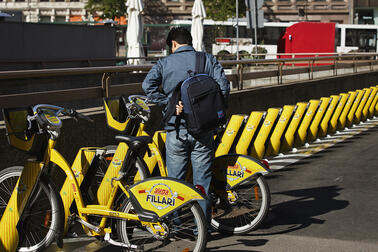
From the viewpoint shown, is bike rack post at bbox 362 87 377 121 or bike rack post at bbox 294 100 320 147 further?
bike rack post at bbox 362 87 377 121

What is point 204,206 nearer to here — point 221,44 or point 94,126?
point 94,126

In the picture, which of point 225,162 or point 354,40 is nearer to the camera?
point 225,162

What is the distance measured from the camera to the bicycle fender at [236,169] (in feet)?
19.7

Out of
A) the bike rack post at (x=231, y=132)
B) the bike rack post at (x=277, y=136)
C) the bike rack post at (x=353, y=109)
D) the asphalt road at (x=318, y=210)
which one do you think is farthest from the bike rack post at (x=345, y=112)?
the bike rack post at (x=231, y=132)

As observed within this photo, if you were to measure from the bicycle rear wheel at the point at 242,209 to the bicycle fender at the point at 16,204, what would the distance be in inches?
66.4

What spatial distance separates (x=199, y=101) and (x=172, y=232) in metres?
Answer: 0.97

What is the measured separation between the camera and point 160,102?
5543mm

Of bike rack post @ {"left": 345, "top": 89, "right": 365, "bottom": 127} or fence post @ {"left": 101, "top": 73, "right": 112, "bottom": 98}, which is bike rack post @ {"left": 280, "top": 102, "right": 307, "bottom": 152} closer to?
bike rack post @ {"left": 345, "top": 89, "right": 365, "bottom": 127}

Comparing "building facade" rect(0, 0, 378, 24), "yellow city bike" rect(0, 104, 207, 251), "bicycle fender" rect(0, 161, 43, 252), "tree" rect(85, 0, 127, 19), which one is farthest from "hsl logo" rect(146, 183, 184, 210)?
"building facade" rect(0, 0, 378, 24)

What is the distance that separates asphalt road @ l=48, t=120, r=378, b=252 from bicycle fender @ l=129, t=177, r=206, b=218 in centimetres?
87

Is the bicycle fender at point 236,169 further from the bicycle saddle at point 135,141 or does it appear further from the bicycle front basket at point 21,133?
the bicycle front basket at point 21,133

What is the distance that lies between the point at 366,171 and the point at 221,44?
40.2m

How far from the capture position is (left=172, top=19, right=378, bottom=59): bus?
162 ft

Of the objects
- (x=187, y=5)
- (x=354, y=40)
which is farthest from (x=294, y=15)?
(x=354, y=40)
